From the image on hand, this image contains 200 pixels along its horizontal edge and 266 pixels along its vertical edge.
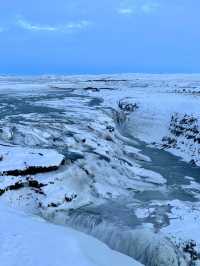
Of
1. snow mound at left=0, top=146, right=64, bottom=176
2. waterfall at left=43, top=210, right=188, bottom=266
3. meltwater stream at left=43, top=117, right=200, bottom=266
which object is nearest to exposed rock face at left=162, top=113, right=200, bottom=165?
meltwater stream at left=43, top=117, right=200, bottom=266

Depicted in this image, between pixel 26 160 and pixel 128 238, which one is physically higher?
pixel 26 160

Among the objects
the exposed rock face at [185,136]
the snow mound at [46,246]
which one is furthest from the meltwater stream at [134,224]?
the exposed rock face at [185,136]

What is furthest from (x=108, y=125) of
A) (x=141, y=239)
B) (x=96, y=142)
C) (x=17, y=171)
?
(x=141, y=239)

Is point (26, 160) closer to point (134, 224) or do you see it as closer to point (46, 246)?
point (134, 224)

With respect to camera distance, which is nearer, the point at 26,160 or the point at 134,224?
the point at 134,224

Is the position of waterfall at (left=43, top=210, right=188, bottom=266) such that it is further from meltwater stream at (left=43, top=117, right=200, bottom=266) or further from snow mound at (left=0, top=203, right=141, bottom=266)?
snow mound at (left=0, top=203, right=141, bottom=266)

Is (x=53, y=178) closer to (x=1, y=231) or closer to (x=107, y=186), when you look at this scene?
(x=107, y=186)

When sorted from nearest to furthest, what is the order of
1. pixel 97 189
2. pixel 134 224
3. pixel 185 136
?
pixel 134 224 < pixel 97 189 < pixel 185 136

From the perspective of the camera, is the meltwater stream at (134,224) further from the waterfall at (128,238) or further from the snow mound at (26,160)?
the snow mound at (26,160)

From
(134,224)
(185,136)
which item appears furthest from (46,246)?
(185,136)
